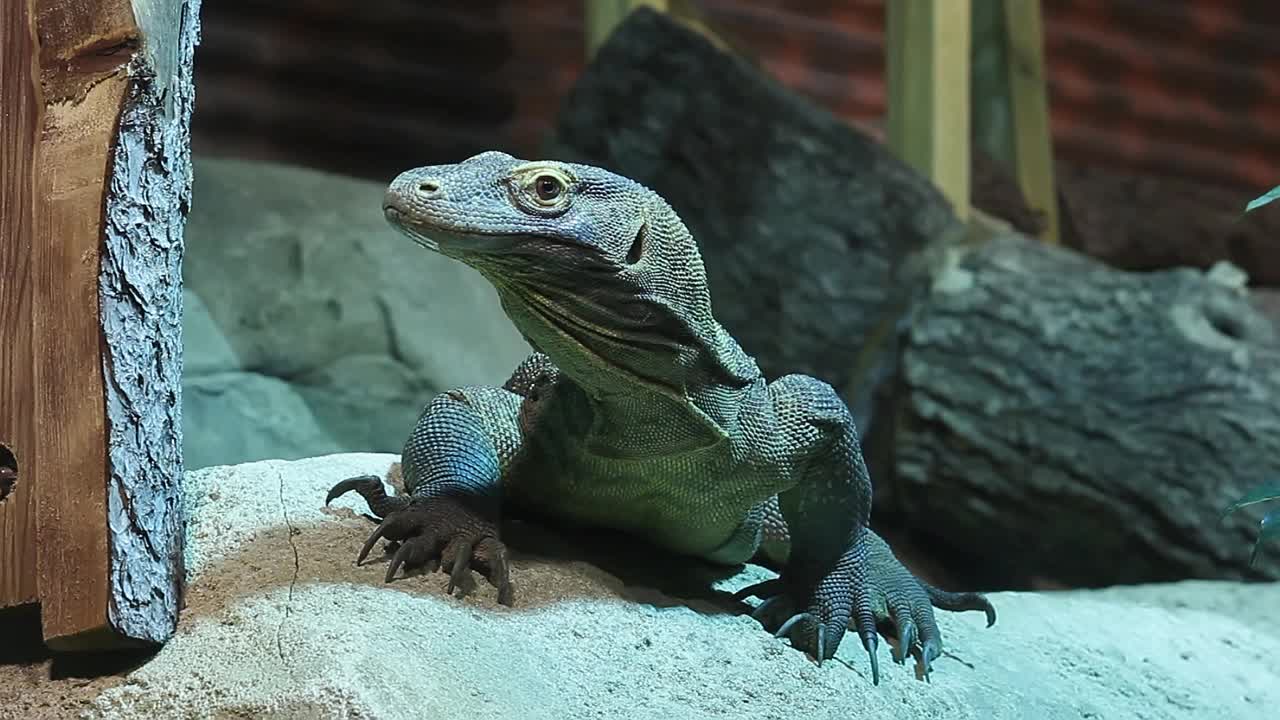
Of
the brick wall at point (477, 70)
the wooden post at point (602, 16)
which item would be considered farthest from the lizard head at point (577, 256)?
the brick wall at point (477, 70)

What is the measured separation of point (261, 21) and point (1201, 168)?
675 cm

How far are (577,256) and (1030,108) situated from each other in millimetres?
6015

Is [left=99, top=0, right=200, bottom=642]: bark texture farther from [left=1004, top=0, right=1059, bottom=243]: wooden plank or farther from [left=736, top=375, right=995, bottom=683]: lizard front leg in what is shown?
[left=1004, top=0, right=1059, bottom=243]: wooden plank

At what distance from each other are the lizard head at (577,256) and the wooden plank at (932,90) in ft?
13.0

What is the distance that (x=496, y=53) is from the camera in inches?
334

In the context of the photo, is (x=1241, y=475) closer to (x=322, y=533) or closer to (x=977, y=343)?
(x=977, y=343)

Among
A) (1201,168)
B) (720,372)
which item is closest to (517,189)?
(720,372)

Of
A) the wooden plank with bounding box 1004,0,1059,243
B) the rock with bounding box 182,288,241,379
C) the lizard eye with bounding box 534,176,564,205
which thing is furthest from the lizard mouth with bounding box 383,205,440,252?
the wooden plank with bounding box 1004,0,1059,243

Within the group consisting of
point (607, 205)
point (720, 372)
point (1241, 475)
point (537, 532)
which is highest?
point (607, 205)

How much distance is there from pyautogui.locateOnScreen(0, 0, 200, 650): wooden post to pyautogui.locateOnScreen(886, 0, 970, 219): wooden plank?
470 centimetres

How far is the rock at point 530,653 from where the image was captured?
2.46 metres

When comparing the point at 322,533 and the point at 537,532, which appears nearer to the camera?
the point at 322,533

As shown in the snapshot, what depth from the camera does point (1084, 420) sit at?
616 cm

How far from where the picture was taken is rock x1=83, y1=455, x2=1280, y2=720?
96.7 inches
